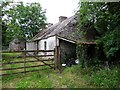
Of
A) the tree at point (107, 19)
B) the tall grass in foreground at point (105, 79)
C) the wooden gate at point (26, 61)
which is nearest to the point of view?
the tall grass in foreground at point (105, 79)

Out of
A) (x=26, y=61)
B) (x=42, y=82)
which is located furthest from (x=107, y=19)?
(x=42, y=82)

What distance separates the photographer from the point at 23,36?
44.0 m

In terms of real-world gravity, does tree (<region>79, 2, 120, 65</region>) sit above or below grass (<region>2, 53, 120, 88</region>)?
above

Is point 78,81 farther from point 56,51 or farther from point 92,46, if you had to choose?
point 92,46

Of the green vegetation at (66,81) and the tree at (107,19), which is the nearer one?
the green vegetation at (66,81)

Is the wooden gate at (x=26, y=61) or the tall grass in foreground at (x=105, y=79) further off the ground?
the wooden gate at (x=26, y=61)

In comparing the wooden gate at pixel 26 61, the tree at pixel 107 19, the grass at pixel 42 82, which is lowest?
the grass at pixel 42 82

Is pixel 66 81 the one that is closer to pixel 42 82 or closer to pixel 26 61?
pixel 42 82

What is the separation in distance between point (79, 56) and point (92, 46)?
2.47 metres

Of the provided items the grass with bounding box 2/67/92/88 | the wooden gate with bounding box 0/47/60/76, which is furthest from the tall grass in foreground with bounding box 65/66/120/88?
the wooden gate with bounding box 0/47/60/76

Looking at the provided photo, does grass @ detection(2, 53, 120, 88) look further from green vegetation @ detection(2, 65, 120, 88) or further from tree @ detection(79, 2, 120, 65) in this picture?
tree @ detection(79, 2, 120, 65)

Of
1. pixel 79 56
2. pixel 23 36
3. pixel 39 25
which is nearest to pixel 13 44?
pixel 23 36

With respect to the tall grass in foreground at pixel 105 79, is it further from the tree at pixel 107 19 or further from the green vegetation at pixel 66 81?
the tree at pixel 107 19

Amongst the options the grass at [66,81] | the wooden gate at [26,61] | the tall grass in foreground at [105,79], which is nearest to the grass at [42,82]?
the grass at [66,81]
